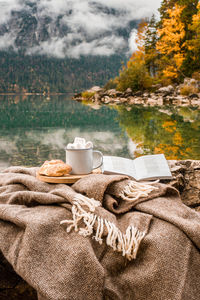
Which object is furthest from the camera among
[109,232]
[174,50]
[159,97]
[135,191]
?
[174,50]

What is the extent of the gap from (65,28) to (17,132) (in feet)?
169

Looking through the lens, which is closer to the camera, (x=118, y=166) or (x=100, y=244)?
(x=100, y=244)

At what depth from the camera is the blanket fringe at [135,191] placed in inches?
45.4

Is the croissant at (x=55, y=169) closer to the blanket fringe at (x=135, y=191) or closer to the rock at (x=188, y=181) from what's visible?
the blanket fringe at (x=135, y=191)

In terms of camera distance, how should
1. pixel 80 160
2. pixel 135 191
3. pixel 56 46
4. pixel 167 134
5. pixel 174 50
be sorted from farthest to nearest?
pixel 56 46, pixel 174 50, pixel 167 134, pixel 80 160, pixel 135 191

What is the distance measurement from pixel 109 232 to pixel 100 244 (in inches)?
2.2

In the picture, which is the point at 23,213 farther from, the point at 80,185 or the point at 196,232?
the point at 196,232

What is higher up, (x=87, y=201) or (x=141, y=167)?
(x=87, y=201)

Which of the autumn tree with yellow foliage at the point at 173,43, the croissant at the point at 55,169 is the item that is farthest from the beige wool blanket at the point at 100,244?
the autumn tree with yellow foliage at the point at 173,43

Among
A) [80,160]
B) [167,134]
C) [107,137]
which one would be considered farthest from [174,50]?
[80,160]

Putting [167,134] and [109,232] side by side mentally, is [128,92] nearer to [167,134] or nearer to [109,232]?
[167,134]

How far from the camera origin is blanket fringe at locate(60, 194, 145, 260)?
0.95m

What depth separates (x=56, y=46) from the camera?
2074 inches

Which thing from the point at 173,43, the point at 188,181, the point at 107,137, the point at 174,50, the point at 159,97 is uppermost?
the point at 188,181
